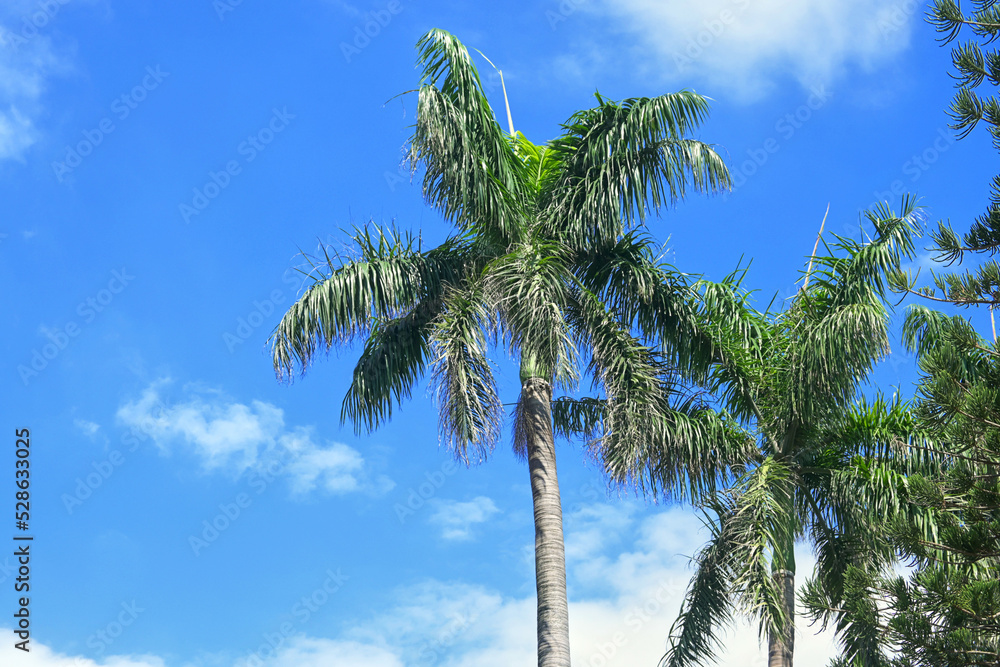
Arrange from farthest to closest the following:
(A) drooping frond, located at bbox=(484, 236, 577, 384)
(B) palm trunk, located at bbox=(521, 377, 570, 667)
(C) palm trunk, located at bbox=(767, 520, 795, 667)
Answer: (C) palm trunk, located at bbox=(767, 520, 795, 667), (A) drooping frond, located at bbox=(484, 236, 577, 384), (B) palm trunk, located at bbox=(521, 377, 570, 667)

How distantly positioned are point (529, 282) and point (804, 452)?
4308 millimetres

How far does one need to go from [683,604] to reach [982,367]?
461 centimetres

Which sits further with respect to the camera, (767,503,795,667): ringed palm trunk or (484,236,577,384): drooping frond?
(767,503,795,667): ringed palm trunk

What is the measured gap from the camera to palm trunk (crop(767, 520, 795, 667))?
1303 centimetres

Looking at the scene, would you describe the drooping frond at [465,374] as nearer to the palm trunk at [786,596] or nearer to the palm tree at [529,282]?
the palm tree at [529,282]

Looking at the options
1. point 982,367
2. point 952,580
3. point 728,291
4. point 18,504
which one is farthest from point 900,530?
point 18,504

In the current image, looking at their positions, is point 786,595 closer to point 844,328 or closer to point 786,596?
point 786,596

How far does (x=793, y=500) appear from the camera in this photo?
13602 millimetres

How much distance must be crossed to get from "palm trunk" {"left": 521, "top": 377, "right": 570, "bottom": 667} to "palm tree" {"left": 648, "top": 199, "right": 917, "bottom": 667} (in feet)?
6.64

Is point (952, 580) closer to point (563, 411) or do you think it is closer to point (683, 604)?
point (683, 604)

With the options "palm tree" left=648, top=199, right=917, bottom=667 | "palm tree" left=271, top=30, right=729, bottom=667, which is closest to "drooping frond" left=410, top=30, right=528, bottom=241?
"palm tree" left=271, top=30, right=729, bottom=667

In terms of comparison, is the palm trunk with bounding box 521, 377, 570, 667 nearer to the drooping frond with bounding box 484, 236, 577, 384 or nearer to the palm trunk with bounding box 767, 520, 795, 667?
the drooping frond with bounding box 484, 236, 577, 384

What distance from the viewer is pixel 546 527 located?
12.6m

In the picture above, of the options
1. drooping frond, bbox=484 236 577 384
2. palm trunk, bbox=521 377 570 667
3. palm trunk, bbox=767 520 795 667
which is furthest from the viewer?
palm trunk, bbox=767 520 795 667
